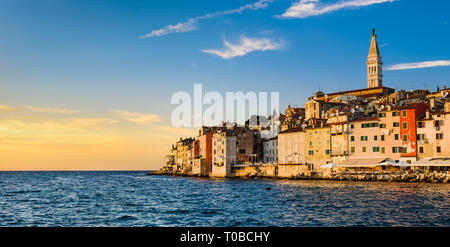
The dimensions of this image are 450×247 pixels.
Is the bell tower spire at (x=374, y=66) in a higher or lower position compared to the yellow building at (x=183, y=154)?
higher

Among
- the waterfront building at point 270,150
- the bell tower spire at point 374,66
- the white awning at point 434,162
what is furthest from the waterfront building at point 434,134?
the bell tower spire at point 374,66

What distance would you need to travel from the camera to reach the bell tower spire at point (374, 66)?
144750mm

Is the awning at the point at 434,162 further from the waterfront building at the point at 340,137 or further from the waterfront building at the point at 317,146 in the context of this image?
the waterfront building at the point at 317,146

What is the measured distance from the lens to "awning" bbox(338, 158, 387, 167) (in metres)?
67.8

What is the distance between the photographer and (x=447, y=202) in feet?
112

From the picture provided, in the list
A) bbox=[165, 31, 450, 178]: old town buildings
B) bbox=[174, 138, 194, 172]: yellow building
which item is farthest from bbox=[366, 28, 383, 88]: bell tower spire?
bbox=[174, 138, 194, 172]: yellow building

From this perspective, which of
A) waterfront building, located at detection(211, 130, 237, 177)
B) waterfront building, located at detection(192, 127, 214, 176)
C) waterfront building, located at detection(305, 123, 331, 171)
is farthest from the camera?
waterfront building, located at detection(192, 127, 214, 176)

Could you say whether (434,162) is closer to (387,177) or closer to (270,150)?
(387,177)

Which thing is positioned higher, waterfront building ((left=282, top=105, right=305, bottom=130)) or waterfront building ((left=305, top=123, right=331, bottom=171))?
waterfront building ((left=282, top=105, right=305, bottom=130))

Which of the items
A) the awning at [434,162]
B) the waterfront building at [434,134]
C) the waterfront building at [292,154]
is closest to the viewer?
the awning at [434,162]

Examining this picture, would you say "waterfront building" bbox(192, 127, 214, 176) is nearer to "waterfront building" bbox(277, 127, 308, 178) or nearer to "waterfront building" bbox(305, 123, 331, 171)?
"waterfront building" bbox(277, 127, 308, 178)

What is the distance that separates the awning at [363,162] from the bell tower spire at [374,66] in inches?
3171
